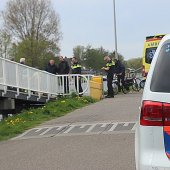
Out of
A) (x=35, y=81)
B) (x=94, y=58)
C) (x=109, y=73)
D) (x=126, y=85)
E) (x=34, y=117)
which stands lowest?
(x=34, y=117)

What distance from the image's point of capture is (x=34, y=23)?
65312mm

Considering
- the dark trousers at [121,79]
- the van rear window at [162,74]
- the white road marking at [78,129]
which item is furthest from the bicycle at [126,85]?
the van rear window at [162,74]

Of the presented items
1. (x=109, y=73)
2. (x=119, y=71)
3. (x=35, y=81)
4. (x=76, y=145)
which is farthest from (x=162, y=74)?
(x=119, y=71)

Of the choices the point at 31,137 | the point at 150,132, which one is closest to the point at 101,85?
the point at 31,137

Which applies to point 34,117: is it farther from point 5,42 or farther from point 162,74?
point 5,42

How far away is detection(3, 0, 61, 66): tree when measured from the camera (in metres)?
65.2

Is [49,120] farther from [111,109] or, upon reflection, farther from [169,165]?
[169,165]

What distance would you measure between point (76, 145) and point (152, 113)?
4878 millimetres

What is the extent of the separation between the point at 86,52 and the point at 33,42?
23.5 m

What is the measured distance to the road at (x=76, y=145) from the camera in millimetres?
7218

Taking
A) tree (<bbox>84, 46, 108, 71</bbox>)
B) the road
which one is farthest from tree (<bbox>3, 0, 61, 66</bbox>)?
the road

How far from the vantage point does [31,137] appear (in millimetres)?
10297

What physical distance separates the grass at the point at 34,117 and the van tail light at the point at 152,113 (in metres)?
6.86

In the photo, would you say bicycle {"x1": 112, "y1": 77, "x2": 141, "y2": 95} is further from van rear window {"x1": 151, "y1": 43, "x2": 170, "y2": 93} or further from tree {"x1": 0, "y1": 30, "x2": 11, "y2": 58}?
tree {"x1": 0, "y1": 30, "x2": 11, "y2": 58}
